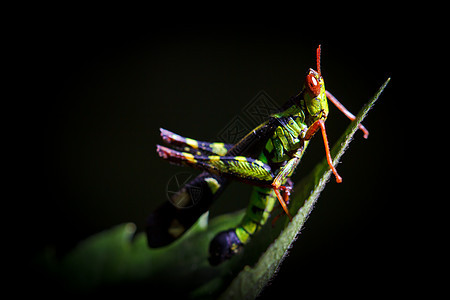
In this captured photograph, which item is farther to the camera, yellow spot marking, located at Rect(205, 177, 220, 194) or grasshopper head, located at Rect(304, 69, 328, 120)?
yellow spot marking, located at Rect(205, 177, 220, 194)

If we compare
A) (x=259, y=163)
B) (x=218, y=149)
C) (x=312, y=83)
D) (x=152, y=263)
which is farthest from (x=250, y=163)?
(x=152, y=263)

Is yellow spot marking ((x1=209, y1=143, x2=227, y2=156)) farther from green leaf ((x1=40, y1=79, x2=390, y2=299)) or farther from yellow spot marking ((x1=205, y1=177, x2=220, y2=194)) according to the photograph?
green leaf ((x1=40, y1=79, x2=390, y2=299))

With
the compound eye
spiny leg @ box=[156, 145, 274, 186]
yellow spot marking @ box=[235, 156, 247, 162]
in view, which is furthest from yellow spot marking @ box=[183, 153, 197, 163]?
the compound eye

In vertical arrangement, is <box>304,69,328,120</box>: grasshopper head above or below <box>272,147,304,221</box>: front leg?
above

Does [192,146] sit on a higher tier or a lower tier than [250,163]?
higher

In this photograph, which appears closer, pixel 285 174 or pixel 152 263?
pixel 285 174

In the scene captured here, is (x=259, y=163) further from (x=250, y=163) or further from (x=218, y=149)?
(x=218, y=149)

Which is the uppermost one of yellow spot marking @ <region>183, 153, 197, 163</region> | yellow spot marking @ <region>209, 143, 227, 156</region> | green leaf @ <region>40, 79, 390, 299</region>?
yellow spot marking @ <region>183, 153, 197, 163</region>

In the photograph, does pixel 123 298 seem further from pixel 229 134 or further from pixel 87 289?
pixel 229 134

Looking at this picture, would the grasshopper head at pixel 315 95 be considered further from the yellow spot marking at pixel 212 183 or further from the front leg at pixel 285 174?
the yellow spot marking at pixel 212 183
